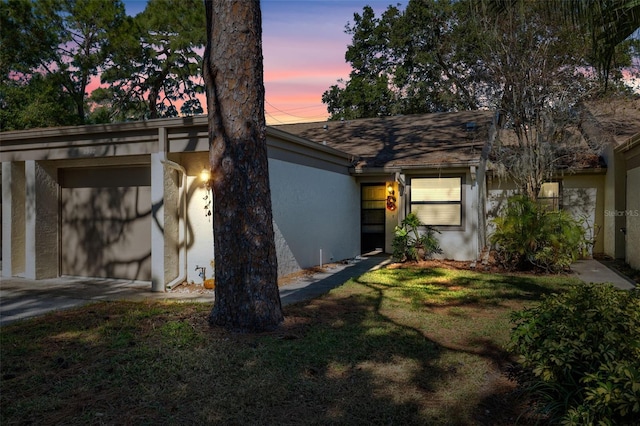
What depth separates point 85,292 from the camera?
28.8 ft

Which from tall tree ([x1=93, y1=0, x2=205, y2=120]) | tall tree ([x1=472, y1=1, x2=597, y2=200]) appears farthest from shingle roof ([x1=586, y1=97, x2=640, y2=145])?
tall tree ([x1=93, y1=0, x2=205, y2=120])

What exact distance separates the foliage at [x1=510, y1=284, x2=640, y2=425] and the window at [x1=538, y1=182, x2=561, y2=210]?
1061 centimetres

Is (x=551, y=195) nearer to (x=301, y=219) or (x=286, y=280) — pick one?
(x=301, y=219)

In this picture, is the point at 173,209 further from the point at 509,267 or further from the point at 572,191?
the point at 572,191

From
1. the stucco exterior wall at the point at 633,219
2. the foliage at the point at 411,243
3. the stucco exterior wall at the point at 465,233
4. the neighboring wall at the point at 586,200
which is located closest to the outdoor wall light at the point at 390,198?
the foliage at the point at 411,243

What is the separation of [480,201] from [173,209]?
8.21 metres

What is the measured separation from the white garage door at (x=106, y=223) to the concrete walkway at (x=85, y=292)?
1.20 ft

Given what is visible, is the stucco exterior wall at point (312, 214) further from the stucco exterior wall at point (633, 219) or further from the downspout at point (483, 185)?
the stucco exterior wall at point (633, 219)

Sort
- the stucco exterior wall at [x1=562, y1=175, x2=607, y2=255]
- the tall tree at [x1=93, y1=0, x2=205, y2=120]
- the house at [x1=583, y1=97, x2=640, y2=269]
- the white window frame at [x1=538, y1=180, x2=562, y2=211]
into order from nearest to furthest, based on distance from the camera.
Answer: the house at [x1=583, y1=97, x2=640, y2=269]
the stucco exterior wall at [x1=562, y1=175, x2=607, y2=255]
the white window frame at [x1=538, y1=180, x2=562, y2=211]
the tall tree at [x1=93, y1=0, x2=205, y2=120]

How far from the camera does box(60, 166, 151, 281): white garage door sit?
9.95 meters

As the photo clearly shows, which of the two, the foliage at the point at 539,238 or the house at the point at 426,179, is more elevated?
the house at the point at 426,179

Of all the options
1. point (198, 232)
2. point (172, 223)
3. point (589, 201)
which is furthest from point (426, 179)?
point (172, 223)

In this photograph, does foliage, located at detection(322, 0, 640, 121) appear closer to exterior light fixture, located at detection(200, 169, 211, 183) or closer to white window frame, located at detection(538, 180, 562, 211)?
white window frame, located at detection(538, 180, 562, 211)

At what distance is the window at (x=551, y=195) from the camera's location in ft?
45.8
